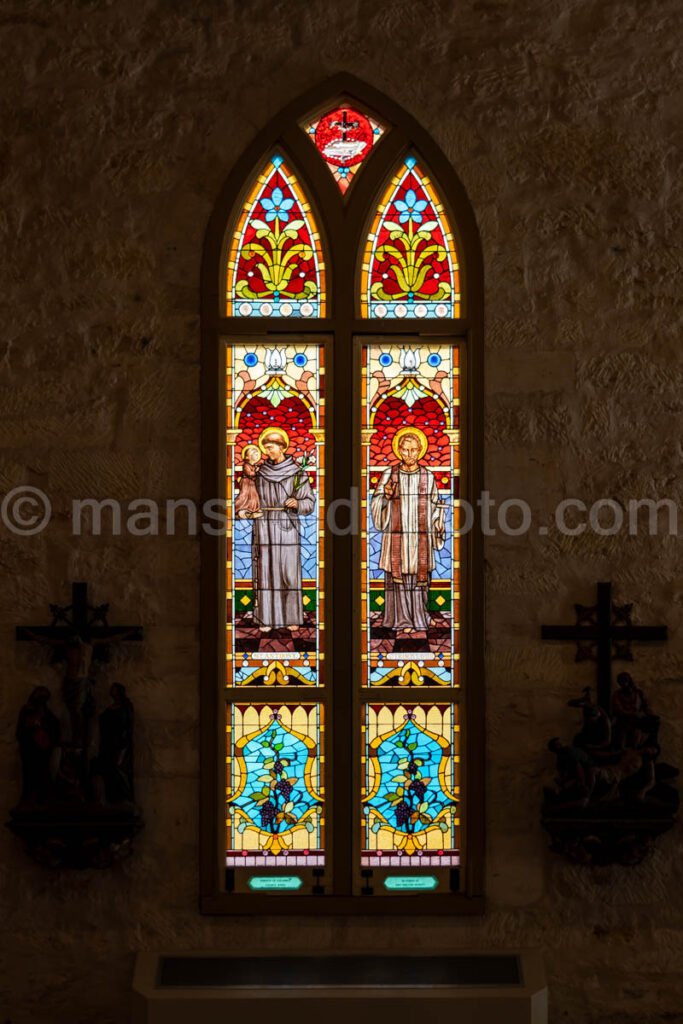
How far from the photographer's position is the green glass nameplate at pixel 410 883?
4262 millimetres

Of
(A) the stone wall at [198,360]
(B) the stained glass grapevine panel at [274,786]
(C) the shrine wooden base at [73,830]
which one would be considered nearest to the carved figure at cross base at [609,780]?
(A) the stone wall at [198,360]

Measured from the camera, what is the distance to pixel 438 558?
4320 mm

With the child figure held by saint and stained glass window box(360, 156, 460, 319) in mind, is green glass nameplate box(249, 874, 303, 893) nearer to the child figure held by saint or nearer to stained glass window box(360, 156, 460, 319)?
the child figure held by saint

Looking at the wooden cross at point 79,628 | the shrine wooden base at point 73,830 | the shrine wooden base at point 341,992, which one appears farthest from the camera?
the wooden cross at point 79,628

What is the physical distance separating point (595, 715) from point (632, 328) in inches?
54.6

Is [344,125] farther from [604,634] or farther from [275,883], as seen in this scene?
[275,883]

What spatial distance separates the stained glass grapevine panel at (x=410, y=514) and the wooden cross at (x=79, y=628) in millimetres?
875

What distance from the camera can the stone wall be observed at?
13.9 feet

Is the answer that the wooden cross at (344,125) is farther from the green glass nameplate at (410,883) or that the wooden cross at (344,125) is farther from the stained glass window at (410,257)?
the green glass nameplate at (410,883)

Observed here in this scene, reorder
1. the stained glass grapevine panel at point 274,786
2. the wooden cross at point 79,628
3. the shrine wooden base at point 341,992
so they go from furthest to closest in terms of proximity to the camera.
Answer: the stained glass grapevine panel at point 274,786 → the wooden cross at point 79,628 → the shrine wooden base at point 341,992

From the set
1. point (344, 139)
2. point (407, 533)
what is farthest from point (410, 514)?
point (344, 139)

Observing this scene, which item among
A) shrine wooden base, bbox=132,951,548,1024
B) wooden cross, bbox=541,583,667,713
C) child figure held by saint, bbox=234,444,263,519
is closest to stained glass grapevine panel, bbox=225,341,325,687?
child figure held by saint, bbox=234,444,263,519

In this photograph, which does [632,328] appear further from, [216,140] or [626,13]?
[216,140]

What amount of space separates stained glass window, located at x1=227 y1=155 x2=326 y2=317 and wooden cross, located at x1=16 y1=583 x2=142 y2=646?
1180 mm
